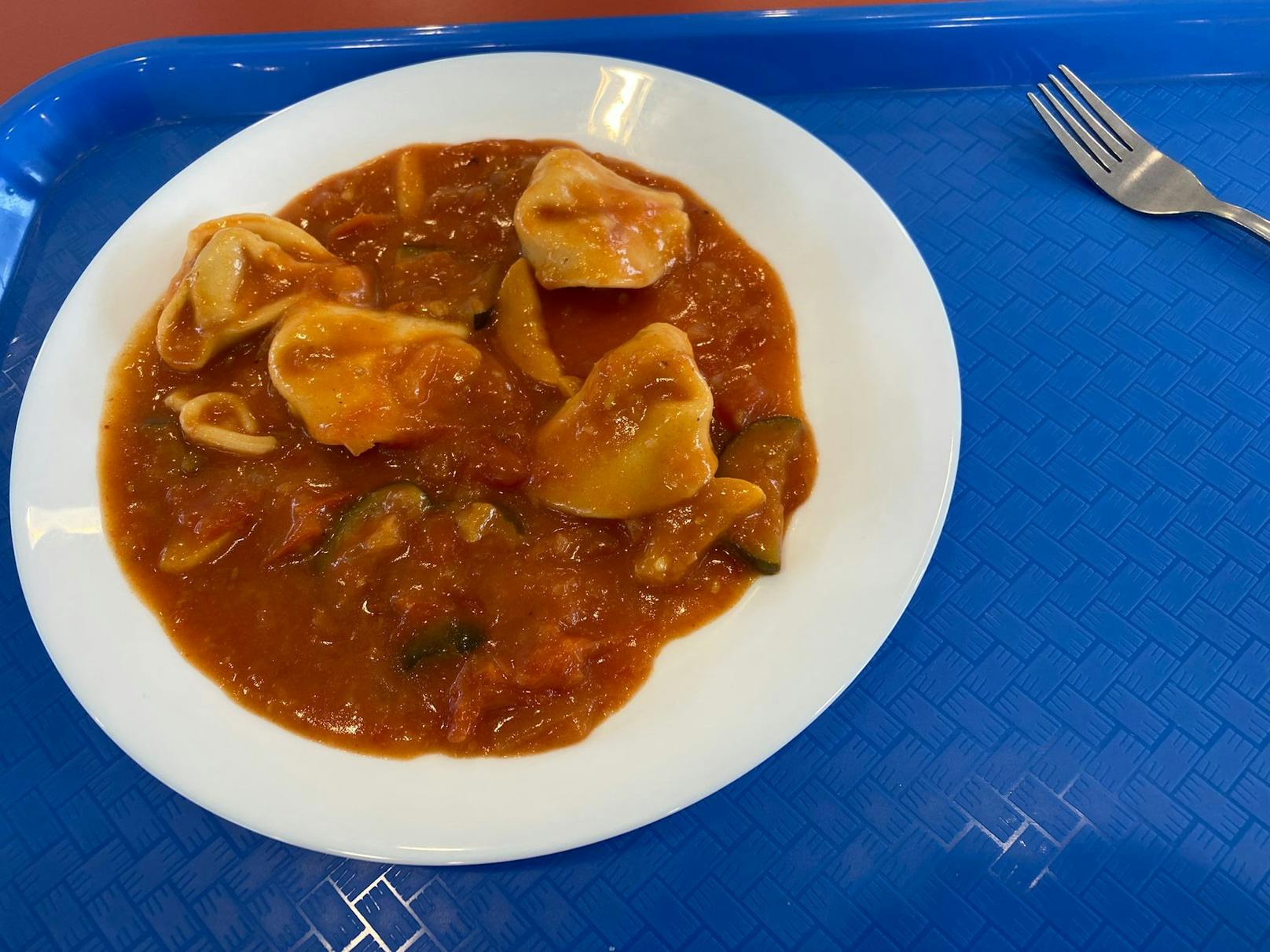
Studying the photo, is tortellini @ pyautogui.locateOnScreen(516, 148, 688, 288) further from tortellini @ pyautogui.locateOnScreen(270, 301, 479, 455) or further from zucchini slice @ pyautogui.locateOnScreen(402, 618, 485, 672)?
zucchini slice @ pyautogui.locateOnScreen(402, 618, 485, 672)

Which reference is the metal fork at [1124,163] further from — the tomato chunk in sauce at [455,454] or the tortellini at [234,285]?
the tortellini at [234,285]

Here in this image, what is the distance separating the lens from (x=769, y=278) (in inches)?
97.7

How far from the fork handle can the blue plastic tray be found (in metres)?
0.07

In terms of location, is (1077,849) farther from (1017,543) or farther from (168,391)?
(168,391)

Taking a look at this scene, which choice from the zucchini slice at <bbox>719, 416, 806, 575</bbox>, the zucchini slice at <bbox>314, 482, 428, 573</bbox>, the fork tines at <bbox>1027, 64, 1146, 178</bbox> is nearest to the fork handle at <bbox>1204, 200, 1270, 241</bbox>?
the fork tines at <bbox>1027, 64, 1146, 178</bbox>

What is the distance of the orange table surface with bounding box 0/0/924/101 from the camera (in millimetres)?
3461

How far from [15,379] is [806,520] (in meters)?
2.38

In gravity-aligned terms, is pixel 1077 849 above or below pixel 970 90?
below

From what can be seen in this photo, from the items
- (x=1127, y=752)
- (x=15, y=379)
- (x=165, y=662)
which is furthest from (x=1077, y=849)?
(x=15, y=379)

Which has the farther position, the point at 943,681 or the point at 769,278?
the point at 769,278

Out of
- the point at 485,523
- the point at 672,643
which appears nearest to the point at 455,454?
the point at 485,523

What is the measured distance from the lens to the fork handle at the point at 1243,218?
8.52 feet

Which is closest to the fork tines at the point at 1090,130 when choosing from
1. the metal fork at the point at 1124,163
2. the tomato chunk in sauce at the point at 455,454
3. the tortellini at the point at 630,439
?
the metal fork at the point at 1124,163

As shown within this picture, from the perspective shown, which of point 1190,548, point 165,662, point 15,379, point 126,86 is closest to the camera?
point 165,662
